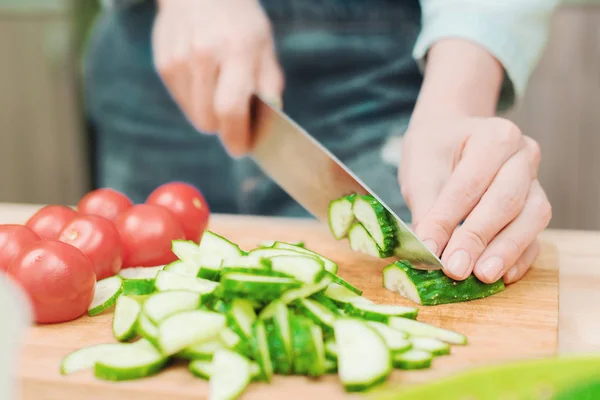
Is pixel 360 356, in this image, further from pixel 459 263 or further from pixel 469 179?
pixel 469 179

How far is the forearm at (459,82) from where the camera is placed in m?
1.86

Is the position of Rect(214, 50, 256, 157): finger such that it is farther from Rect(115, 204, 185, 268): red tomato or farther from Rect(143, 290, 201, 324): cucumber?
Rect(143, 290, 201, 324): cucumber

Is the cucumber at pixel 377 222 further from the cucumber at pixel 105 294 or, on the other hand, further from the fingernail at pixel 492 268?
the cucumber at pixel 105 294

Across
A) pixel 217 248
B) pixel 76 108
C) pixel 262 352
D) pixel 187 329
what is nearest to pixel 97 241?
pixel 217 248

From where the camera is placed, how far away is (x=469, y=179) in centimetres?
164

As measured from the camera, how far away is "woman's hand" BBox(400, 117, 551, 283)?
5.15 ft

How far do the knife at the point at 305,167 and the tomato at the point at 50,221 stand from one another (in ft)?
1.69

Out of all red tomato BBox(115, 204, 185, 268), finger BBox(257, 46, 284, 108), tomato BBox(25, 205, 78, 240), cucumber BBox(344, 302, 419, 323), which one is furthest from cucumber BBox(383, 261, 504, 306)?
tomato BBox(25, 205, 78, 240)

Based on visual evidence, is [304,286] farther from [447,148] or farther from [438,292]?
[447,148]

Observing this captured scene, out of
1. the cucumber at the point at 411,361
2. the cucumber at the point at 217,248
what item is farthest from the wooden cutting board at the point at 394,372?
the cucumber at the point at 217,248

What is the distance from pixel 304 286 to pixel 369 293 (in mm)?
341

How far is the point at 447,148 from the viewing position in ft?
5.72

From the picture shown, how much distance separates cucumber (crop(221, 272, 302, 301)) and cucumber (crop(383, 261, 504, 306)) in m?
0.32

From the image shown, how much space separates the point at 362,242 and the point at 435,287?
262mm
